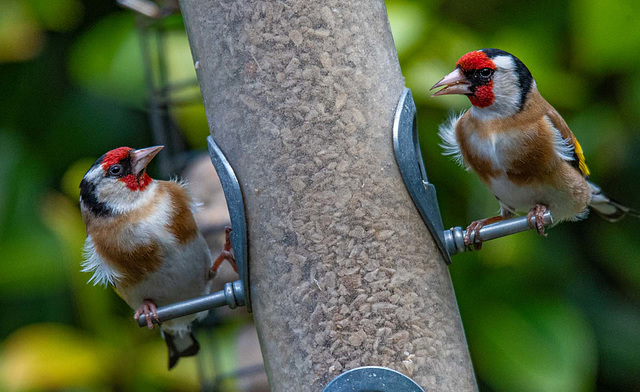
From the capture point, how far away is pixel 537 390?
3.76 m

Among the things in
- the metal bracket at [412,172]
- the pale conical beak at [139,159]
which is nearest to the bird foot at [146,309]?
the pale conical beak at [139,159]

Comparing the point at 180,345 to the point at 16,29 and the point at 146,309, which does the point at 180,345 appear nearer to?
the point at 146,309

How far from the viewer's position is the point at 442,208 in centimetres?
417

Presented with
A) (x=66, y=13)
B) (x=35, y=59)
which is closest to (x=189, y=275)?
(x=66, y=13)

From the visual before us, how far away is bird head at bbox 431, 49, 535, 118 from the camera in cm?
271

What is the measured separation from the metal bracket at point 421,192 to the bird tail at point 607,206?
96cm

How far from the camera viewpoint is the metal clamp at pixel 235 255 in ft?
7.88

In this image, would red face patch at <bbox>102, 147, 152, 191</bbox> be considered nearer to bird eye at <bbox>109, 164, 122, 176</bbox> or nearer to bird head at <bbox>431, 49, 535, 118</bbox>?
bird eye at <bbox>109, 164, 122, 176</bbox>

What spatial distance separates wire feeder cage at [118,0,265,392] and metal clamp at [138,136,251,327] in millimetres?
1660

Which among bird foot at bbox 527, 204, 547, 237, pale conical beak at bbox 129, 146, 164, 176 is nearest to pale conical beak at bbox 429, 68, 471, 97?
bird foot at bbox 527, 204, 547, 237

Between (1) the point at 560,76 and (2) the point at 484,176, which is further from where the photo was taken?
(1) the point at 560,76

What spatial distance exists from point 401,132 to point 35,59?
3.38 meters

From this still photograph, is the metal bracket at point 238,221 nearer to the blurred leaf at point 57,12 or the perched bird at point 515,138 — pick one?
the perched bird at point 515,138

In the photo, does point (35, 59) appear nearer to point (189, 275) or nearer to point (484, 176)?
point (189, 275)
